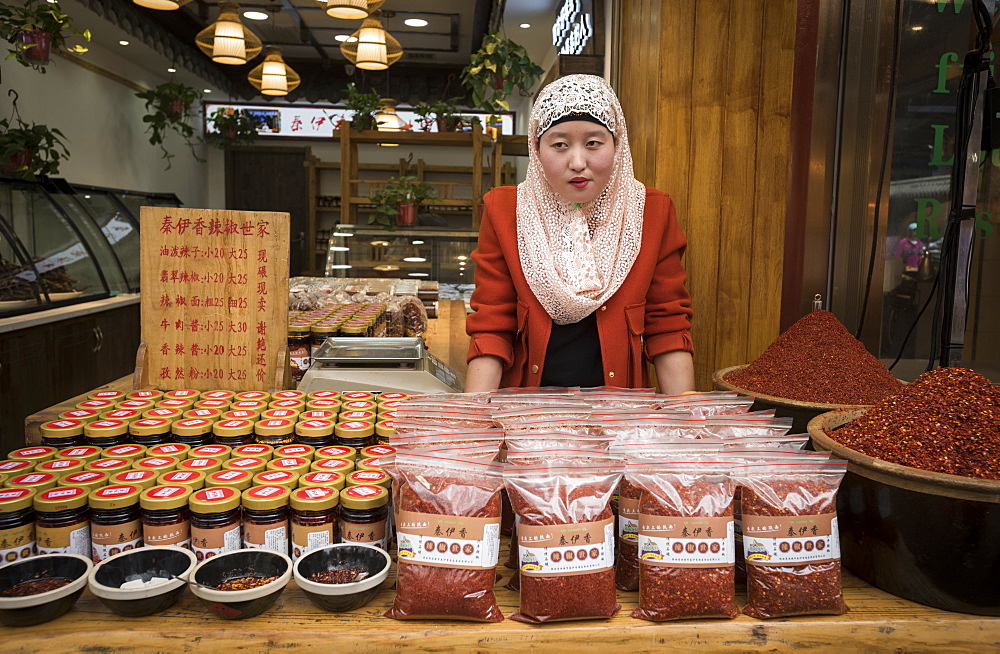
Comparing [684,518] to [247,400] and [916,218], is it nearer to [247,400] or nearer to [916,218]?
Result: [247,400]

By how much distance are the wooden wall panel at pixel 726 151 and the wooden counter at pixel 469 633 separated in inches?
82.9

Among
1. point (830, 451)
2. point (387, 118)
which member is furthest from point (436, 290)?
point (387, 118)

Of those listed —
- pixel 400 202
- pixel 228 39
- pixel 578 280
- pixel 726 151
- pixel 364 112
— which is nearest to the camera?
pixel 578 280

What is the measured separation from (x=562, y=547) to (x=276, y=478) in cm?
47

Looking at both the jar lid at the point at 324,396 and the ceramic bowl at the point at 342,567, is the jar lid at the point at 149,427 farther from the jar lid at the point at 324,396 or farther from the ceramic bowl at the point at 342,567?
the ceramic bowl at the point at 342,567

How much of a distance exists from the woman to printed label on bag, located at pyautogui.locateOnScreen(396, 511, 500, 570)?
849mm

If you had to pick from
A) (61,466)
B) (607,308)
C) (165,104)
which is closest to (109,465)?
(61,466)

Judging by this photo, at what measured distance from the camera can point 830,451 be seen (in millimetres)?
999

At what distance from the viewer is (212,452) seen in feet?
4.06

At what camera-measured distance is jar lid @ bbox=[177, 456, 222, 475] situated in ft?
3.72

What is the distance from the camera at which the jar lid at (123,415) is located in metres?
A: 1.40

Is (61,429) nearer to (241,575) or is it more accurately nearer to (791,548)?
(241,575)

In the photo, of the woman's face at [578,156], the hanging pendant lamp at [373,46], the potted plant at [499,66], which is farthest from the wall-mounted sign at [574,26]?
the woman's face at [578,156]

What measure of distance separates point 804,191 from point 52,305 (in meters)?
4.58
